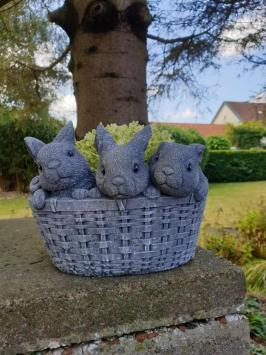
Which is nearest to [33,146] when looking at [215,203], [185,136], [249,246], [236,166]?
[249,246]

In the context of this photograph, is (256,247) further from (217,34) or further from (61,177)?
(61,177)

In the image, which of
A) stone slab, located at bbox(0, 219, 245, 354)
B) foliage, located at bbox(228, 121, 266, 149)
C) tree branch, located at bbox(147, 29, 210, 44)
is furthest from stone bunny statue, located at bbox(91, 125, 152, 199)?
foliage, located at bbox(228, 121, 266, 149)

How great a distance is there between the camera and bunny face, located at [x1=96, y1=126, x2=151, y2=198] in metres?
1.13

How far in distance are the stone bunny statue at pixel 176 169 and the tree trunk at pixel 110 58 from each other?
3.62ft

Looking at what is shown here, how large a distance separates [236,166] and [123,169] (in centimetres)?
1192

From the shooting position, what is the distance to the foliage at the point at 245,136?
15775mm

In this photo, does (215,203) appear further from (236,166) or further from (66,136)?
(66,136)

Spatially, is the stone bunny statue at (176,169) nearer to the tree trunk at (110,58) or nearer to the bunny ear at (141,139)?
the bunny ear at (141,139)

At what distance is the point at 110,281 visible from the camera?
1.25m

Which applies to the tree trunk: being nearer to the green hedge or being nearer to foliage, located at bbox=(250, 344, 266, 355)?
foliage, located at bbox=(250, 344, 266, 355)

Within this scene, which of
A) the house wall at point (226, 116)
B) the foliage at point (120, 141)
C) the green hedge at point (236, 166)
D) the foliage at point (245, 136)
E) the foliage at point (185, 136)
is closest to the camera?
the foliage at point (120, 141)

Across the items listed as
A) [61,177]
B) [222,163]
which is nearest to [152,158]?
[61,177]

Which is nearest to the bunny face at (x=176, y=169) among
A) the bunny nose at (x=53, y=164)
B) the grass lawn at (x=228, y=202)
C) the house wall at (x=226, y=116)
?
the bunny nose at (x=53, y=164)

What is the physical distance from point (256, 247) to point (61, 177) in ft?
8.77
